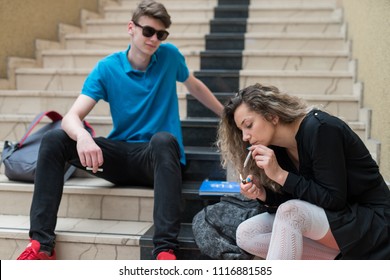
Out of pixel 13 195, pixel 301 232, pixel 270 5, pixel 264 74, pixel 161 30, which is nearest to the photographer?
pixel 301 232

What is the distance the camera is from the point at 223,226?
1728 mm

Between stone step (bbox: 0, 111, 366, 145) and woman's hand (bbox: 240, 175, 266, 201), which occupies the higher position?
woman's hand (bbox: 240, 175, 266, 201)

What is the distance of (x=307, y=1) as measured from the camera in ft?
12.9

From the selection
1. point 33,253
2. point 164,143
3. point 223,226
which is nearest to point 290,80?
point 164,143

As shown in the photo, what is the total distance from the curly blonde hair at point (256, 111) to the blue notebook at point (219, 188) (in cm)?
36

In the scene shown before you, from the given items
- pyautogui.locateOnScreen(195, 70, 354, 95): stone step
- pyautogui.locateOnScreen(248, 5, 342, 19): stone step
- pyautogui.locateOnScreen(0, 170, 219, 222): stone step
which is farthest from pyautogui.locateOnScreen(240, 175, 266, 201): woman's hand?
pyautogui.locateOnScreen(248, 5, 342, 19): stone step

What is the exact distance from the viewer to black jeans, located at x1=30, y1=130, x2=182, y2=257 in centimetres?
173

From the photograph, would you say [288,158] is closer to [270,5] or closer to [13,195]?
[13,195]

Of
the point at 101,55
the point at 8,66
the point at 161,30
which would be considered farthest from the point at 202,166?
the point at 8,66

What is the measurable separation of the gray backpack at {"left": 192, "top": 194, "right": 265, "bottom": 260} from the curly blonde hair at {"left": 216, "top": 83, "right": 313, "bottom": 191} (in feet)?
0.71

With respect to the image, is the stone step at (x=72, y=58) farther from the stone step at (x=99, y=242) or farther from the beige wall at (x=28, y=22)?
the stone step at (x=99, y=242)

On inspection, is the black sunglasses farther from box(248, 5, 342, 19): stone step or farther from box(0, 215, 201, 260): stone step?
box(248, 5, 342, 19): stone step

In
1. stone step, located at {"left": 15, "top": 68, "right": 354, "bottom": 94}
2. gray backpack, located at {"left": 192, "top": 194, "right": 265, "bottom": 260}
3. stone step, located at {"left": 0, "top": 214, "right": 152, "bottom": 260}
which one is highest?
stone step, located at {"left": 15, "top": 68, "right": 354, "bottom": 94}
